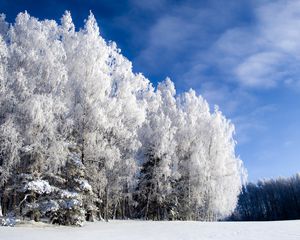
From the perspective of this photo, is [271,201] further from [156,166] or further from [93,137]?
[93,137]

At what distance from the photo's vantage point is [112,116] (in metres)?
25.9

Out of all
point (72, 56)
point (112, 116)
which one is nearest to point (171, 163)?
point (112, 116)

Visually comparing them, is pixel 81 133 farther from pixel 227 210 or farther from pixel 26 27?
pixel 227 210

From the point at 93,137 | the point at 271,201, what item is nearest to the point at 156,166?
the point at 93,137

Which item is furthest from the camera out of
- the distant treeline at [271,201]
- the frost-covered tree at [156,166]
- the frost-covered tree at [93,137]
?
the distant treeline at [271,201]

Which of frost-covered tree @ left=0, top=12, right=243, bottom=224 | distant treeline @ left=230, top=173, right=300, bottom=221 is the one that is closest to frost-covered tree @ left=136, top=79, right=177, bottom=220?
frost-covered tree @ left=0, top=12, right=243, bottom=224

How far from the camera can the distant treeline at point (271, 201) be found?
91250 millimetres

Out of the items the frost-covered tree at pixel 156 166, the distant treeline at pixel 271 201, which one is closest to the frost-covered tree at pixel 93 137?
the frost-covered tree at pixel 156 166

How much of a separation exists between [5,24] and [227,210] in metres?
23.8

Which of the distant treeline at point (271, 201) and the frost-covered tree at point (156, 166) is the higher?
the distant treeline at point (271, 201)

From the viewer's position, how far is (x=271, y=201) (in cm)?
10256

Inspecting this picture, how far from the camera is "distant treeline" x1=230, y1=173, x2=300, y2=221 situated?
9125 centimetres

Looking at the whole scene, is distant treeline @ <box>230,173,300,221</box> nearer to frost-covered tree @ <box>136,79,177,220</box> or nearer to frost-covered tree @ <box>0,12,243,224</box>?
frost-covered tree @ <box>0,12,243,224</box>

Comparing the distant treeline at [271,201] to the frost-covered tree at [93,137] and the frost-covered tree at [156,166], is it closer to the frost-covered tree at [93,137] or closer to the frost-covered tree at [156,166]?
the frost-covered tree at [93,137]
